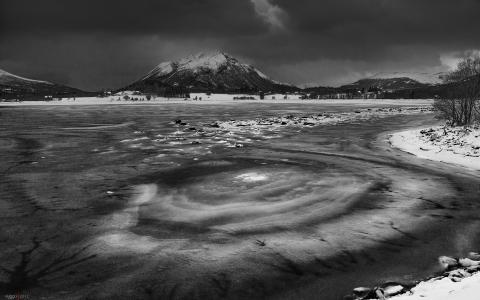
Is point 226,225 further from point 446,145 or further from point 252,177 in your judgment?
point 446,145

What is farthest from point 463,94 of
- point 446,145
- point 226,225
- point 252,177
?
point 226,225

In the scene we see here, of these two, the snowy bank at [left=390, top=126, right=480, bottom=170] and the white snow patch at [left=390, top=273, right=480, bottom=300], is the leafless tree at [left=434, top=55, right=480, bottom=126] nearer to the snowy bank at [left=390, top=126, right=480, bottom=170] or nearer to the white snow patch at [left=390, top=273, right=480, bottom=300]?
the snowy bank at [left=390, top=126, right=480, bottom=170]

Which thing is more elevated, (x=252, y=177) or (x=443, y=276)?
(x=252, y=177)

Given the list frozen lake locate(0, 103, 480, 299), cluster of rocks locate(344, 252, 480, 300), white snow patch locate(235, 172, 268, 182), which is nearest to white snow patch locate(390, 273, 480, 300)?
cluster of rocks locate(344, 252, 480, 300)

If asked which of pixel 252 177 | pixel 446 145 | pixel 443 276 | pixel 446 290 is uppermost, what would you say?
pixel 446 145

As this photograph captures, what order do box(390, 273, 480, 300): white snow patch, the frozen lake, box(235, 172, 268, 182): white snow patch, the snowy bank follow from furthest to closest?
1. the snowy bank
2. box(235, 172, 268, 182): white snow patch
3. the frozen lake
4. box(390, 273, 480, 300): white snow patch
